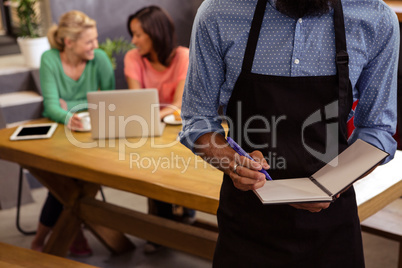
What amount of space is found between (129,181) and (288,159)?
1.18 metres

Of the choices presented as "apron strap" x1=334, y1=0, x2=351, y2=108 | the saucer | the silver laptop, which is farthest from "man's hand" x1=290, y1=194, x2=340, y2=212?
the saucer

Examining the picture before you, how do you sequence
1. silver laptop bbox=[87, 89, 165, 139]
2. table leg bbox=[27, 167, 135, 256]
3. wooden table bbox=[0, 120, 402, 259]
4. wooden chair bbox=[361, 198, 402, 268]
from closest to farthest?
wooden table bbox=[0, 120, 402, 259] < wooden chair bbox=[361, 198, 402, 268] < silver laptop bbox=[87, 89, 165, 139] < table leg bbox=[27, 167, 135, 256]

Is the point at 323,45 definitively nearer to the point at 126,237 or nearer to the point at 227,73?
the point at 227,73

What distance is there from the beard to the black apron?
3 cm

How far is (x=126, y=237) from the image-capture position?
3580 millimetres

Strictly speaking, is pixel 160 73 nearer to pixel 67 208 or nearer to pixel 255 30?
pixel 67 208

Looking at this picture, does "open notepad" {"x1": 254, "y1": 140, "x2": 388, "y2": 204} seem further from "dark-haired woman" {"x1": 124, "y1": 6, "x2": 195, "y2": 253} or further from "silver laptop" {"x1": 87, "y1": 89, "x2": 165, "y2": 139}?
"dark-haired woman" {"x1": 124, "y1": 6, "x2": 195, "y2": 253}

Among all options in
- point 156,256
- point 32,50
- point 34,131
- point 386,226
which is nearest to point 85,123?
point 34,131

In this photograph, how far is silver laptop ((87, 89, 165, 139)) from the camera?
293 centimetres

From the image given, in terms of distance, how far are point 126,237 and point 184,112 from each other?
7.09ft

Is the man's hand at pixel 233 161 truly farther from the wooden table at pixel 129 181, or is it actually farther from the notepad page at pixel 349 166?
the wooden table at pixel 129 181

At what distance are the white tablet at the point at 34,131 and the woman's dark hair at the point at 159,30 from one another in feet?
2.87

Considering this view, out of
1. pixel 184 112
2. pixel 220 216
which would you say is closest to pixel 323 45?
pixel 184 112

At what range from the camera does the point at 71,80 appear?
3787 mm
